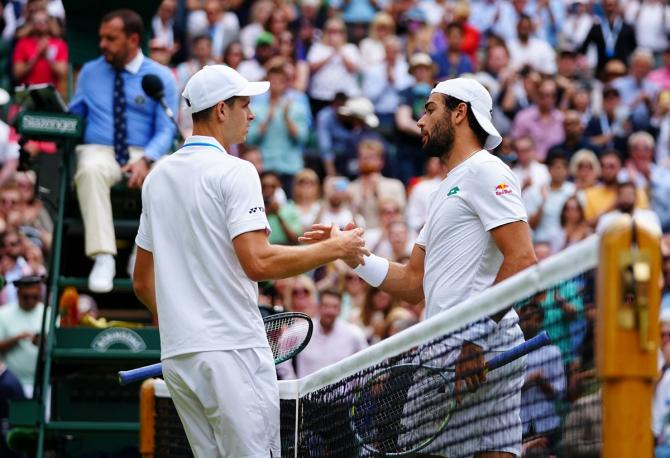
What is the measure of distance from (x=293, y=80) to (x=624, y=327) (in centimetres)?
1455

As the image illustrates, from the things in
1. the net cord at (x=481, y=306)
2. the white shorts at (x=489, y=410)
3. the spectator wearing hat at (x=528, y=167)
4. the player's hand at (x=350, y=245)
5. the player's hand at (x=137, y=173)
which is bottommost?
the white shorts at (x=489, y=410)

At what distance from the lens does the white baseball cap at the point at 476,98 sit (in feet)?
22.1

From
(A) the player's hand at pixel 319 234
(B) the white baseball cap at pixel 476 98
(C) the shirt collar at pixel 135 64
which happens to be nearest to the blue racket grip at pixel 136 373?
(A) the player's hand at pixel 319 234

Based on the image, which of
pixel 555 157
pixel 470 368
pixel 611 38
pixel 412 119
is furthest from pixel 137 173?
pixel 611 38

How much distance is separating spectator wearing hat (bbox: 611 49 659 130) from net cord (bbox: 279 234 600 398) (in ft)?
43.4

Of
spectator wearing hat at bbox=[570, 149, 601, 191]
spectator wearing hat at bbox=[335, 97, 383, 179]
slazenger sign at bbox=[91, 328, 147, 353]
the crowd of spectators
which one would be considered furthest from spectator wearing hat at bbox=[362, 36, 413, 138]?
slazenger sign at bbox=[91, 328, 147, 353]

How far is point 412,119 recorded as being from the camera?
18.2m

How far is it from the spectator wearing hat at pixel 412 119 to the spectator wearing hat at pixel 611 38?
4271 mm

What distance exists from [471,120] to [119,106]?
416cm

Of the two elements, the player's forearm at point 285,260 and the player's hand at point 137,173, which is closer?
the player's forearm at point 285,260

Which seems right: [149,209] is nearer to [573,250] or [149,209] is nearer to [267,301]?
[573,250]

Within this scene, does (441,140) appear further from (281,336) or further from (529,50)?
(529,50)

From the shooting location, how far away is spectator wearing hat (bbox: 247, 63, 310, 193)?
56.3 feet

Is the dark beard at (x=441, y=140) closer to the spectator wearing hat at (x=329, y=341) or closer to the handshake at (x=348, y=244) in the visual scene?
the handshake at (x=348, y=244)
